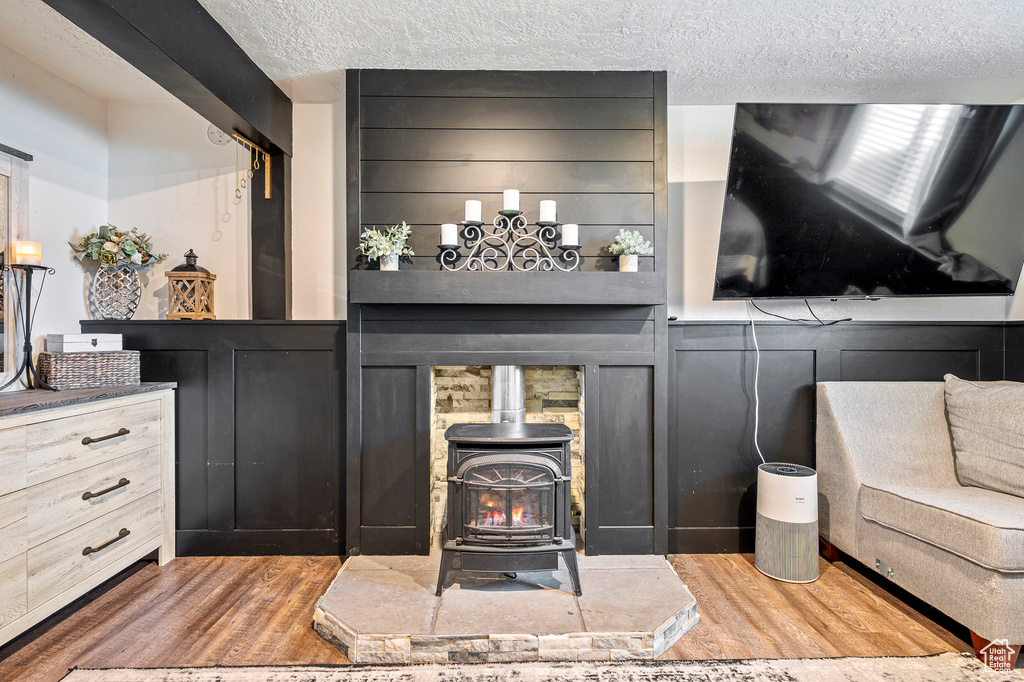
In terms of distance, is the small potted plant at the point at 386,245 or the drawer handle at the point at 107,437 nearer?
the drawer handle at the point at 107,437

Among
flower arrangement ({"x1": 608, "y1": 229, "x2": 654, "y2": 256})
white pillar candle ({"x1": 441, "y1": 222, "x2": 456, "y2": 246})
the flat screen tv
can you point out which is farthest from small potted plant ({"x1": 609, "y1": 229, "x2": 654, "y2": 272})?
white pillar candle ({"x1": 441, "y1": 222, "x2": 456, "y2": 246})

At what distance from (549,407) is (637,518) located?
0.68m

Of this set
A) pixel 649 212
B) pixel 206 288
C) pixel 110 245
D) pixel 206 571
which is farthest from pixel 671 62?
pixel 206 571

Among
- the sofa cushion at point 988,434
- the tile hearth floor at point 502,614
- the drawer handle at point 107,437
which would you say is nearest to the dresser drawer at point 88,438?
the drawer handle at point 107,437

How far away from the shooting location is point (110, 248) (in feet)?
8.62

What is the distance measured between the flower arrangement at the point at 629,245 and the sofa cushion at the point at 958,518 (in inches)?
55.8

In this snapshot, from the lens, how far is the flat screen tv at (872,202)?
2.40 meters

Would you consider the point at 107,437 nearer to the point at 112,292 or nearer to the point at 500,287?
the point at 112,292

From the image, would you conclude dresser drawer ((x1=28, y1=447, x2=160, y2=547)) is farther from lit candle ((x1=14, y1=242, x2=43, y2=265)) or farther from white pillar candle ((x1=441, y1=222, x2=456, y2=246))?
white pillar candle ((x1=441, y1=222, x2=456, y2=246))

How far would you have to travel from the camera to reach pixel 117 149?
2.86 m

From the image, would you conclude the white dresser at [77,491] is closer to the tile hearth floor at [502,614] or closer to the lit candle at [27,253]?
the lit candle at [27,253]

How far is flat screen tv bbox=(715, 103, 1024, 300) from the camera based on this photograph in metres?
2.40

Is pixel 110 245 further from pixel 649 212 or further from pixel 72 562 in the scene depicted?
pixel 649 212

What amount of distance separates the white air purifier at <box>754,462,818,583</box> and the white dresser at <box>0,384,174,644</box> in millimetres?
2824
